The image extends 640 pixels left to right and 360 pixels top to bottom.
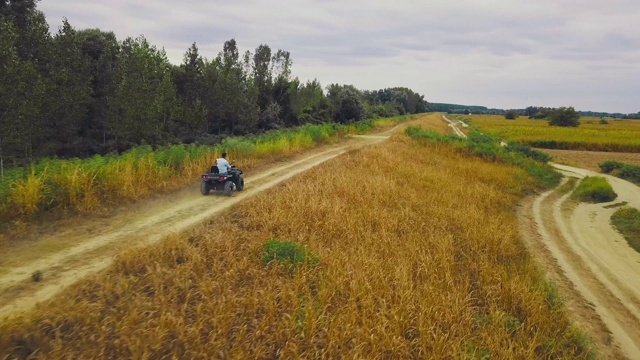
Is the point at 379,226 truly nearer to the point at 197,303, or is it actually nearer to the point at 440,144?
the point at 197,303

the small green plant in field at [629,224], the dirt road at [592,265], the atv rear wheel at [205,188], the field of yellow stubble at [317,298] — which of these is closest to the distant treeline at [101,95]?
the atv rear wheel at [205,188]

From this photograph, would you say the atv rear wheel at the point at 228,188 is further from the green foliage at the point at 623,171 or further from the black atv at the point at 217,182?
the green foliage at the point at 623,171

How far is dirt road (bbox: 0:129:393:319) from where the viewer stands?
5.39m

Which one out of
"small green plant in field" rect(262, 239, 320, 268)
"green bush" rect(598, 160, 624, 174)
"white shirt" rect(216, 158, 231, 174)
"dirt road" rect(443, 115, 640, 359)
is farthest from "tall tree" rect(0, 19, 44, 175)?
"green bush" rect(598, 160, 624, 174)

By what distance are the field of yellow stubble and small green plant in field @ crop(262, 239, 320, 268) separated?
210 mm

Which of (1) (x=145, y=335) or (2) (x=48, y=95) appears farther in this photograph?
(2) (x=48, y=95)

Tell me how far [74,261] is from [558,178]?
89.4 ft

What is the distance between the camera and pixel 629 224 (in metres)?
14.7

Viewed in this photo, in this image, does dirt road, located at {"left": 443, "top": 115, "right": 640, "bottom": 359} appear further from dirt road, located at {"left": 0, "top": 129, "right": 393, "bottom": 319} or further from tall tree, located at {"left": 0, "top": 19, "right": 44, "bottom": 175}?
tall tree, located at {"left": 0, "top": 19, "right": 44, "bottom": 175}

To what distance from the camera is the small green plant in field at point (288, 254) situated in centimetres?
734

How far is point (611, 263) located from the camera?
10914 millimetres

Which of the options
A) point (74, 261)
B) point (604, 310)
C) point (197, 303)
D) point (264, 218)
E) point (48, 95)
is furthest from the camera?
point (48, 95)

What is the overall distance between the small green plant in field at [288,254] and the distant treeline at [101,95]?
62.7 ft

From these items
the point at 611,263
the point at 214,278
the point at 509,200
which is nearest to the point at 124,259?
the point at 214,278
